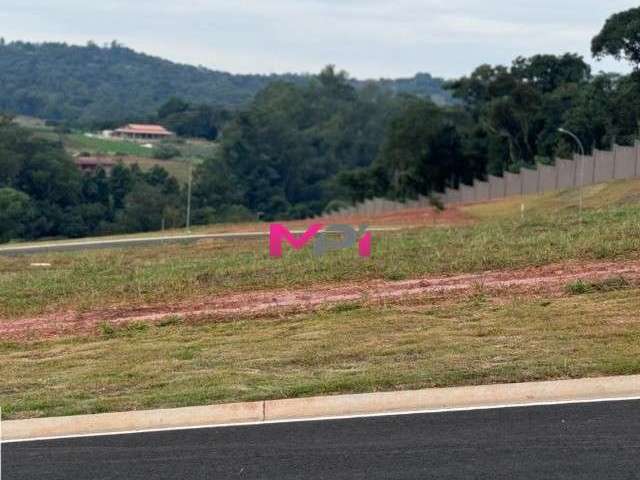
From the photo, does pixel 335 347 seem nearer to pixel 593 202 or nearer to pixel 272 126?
pixel 593 202

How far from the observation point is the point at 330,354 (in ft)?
41.2

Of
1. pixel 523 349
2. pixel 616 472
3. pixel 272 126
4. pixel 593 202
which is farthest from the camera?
pixel 272 126

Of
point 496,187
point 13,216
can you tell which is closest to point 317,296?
point 496,187

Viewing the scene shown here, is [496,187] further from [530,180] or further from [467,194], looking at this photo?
[467,194]

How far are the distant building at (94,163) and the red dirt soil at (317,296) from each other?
11381cm

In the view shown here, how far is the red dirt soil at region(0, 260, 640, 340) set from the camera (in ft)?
53.9

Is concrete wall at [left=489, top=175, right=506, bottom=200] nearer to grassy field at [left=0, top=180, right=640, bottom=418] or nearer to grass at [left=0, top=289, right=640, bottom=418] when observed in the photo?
grassy field at [left=0, top=180, right=640, bottom=418]

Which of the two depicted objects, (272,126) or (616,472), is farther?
(272,126)

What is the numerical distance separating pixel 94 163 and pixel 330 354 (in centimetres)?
13359

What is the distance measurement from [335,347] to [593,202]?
1521 inches

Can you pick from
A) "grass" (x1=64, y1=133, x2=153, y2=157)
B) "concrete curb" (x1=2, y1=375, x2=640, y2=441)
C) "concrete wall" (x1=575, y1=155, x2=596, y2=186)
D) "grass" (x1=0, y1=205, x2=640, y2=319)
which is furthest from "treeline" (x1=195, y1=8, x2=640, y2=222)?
"concrete curb" (x1=2, y1=375, x2=640, y2=441)

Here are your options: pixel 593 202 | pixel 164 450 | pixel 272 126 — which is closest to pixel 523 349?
pixel 164 450

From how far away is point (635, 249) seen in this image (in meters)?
19.3

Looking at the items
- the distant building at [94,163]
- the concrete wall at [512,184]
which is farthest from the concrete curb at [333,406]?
the distant building at [94,163]
